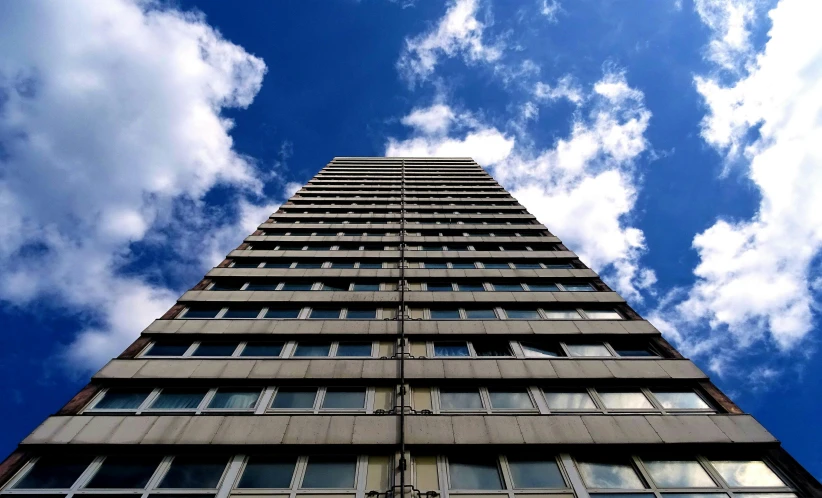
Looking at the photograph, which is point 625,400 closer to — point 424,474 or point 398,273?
point 424,474

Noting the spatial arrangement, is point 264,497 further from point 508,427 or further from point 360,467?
point 508,427

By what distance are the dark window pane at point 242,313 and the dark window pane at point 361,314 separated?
3.58 m

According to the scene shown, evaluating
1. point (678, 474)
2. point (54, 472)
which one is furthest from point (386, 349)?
point (54, 472)

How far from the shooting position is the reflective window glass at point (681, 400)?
12.0 metres

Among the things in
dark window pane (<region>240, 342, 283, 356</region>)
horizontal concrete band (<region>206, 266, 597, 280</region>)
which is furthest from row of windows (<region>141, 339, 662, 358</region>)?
horizontal concrete band (<region>206, 266, 597, 280</region>)

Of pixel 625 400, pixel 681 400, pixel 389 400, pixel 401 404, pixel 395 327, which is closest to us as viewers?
pixel 401 404

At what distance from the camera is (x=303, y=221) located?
88.0ft

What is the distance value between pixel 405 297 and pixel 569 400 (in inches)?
290

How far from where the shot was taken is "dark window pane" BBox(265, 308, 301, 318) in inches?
639

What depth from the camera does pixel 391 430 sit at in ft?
33.9

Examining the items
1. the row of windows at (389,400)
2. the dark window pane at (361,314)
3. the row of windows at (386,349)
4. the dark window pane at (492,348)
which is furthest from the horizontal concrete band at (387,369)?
the dark window pane at (361,314)

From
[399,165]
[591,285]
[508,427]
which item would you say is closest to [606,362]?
[508,427]

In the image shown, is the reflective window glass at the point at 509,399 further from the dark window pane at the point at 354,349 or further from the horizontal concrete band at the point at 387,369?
the dark window pane at the point at 354,349

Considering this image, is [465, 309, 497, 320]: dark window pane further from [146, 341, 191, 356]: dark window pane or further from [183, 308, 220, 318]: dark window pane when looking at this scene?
[146, 341, 191, 356]: dark window pane
